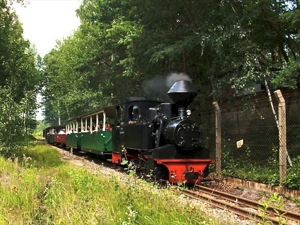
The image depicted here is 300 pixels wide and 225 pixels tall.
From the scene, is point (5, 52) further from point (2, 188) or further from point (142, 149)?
point (2, 188)

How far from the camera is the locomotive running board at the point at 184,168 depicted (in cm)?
1018

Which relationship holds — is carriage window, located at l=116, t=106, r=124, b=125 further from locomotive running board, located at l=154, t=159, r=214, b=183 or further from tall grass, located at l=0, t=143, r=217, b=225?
tall grass, located at l=0, t=143, r=217, b=225

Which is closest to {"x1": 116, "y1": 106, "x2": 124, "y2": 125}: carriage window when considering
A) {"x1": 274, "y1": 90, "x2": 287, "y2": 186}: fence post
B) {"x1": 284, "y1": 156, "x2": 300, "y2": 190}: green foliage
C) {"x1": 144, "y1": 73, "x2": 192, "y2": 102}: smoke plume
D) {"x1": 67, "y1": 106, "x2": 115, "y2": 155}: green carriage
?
{"x1": 67, "y1": 106, "x2": 115, "y2": 155}: green carriage

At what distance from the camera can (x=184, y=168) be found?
10.4 metres

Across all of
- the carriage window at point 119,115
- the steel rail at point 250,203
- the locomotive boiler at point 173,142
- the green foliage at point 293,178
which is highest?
the carriage window at point 119,115

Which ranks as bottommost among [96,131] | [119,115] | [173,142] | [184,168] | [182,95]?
[184,168]

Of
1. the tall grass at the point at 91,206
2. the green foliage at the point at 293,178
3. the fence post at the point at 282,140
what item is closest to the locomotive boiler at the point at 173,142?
the fence post at the point at 282,140

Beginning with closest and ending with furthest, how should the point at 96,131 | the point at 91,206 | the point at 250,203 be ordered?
the point at 91,206
the point at 250,203
the point at 96,131

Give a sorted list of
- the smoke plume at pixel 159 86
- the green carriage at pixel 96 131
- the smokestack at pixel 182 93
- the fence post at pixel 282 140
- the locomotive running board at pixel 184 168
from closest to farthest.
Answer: the fence post at pixel 282 140 < the locomotive running board at pixel 184 168 < the smokestack at pixel 182 93 < the green carriage at pixel 96 131 < the smoke plume at pixel 159 86

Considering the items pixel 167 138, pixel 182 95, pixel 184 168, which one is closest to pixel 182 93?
pixel 182 95

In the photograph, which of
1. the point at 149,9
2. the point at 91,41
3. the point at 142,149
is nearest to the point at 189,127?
the point at 142,149

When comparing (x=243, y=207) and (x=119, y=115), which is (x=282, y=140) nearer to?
(x=243, y=207)

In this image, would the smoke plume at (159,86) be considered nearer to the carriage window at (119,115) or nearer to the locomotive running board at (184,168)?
the carriage window at (119,115)

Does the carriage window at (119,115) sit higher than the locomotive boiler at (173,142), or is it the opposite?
the carriage window at (119,115)
